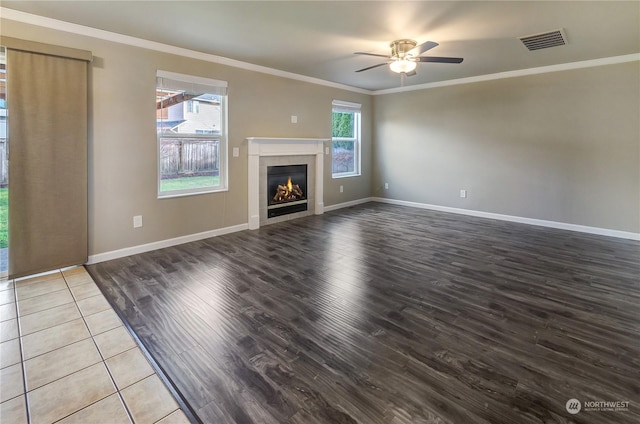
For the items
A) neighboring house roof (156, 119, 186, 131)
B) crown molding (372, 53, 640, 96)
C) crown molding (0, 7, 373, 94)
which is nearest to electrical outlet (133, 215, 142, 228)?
neighboring house roof (156, 119, 186, 131)

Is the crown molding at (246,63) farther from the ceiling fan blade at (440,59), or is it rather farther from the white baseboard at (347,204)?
the ceiling fan blade at (440,59)

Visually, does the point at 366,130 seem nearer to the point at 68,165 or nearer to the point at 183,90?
the point at 183,90

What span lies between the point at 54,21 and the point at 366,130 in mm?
5485

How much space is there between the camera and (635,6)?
2916 millimetres

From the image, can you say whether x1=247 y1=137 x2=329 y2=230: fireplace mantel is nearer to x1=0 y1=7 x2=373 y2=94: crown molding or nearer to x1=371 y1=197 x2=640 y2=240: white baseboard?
x1=0 y1=7 x2=373 y2=94: crown molding

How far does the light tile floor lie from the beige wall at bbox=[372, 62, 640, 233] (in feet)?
19.2

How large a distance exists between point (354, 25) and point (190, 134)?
8.24 ft

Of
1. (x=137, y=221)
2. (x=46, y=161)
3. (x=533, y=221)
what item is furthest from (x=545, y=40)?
(x=46, y=161)

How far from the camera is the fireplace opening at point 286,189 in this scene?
557cm

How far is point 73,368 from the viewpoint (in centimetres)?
195

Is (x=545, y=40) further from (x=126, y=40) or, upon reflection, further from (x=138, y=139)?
(x=138, y=139)

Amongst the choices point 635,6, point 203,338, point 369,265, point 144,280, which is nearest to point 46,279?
point 144,280

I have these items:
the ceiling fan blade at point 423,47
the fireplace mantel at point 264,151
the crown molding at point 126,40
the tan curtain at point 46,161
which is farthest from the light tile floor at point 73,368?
the ceiling fan blade at point 423,47

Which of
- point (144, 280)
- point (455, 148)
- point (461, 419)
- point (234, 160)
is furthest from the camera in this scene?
point (455, 148)
